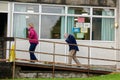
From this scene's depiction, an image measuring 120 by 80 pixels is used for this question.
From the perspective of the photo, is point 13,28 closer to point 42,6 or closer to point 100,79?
point 42,6

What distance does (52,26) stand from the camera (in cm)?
2258

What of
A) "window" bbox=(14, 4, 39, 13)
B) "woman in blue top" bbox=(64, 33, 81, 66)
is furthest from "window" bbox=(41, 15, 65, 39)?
"woman in blue top" bbox=(64, 33, 81, 66)

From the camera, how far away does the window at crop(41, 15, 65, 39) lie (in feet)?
73.6

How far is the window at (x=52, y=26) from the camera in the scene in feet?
73.6

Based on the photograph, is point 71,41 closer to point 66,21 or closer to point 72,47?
point 72,47

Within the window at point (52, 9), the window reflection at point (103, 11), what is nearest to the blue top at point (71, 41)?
the window at point (52, 9)

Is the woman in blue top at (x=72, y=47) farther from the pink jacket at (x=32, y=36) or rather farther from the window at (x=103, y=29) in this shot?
the window at (x=103, y=29)

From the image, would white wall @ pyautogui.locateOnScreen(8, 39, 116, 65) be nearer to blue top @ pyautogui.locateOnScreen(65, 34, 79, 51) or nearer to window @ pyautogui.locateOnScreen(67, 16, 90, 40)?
window @ pyautogui.locateOnScreen(67, 16, 90, 40)

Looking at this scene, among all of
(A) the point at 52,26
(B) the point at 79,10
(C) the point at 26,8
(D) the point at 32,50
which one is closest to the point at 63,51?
(A) the point at 52,26

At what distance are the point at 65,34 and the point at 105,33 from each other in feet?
8.42

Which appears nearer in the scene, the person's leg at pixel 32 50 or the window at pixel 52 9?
the person's leg at pixel 32 50

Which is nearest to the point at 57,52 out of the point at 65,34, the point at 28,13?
the point at 65,34

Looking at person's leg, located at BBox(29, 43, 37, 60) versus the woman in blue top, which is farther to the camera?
the woman in blue top

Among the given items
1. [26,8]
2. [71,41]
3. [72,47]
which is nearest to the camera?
[72,47]
